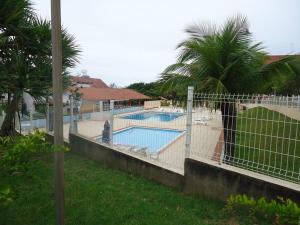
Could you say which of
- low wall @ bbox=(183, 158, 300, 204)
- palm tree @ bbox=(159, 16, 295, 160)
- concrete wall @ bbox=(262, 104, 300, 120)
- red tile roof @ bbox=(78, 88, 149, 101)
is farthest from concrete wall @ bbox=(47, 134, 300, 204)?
red tile roof @ bbox=(78, 88, 149, 101)

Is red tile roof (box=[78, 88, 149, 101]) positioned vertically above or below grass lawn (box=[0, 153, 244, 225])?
above

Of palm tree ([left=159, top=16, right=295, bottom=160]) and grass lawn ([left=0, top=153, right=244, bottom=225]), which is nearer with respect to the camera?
grass lawn ([left=0, top=153, right=244, bottom=225])

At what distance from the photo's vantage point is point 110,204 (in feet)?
16.6

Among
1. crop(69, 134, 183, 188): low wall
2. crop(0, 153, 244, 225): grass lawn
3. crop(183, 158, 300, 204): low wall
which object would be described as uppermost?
crop(183, 158, 300, 204): low wall

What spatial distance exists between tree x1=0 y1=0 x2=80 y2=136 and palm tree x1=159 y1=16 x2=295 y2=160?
3487mm

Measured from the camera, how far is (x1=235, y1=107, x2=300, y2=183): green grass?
4.63m

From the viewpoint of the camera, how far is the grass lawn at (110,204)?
4.49m

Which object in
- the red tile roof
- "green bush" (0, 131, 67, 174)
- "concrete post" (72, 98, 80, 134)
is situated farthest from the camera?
the red tile roof

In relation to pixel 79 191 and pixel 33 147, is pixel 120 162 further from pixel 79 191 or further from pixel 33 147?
pixel 33 147

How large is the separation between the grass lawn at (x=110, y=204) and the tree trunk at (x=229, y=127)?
1030 millimetres

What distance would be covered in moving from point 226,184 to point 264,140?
1008 millimetres

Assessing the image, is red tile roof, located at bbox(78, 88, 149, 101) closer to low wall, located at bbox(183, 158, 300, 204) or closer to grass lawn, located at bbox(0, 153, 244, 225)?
grass lawn, located at bbox(0, 153, 244, 225)

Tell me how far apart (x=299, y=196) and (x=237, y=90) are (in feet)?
9.95

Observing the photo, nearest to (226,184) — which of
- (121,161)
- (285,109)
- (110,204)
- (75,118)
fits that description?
(285,109)
